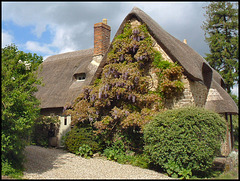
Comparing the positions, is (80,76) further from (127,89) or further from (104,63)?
(127,89)

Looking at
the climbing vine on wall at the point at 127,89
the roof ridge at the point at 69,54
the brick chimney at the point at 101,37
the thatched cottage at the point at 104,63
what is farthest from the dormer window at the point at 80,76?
the climbing vine on wall at the point at 127,89

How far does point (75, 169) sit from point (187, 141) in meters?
3.34

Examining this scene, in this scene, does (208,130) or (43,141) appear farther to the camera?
(43,141)

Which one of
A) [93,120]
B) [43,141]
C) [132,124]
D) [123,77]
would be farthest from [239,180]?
[43,141]

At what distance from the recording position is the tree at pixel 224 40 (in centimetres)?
2050

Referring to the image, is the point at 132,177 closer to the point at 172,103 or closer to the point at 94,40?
the point at 172,103

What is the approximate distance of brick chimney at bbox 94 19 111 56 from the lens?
45.6 ft

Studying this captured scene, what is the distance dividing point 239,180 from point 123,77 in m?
5.67

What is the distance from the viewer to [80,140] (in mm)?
10203

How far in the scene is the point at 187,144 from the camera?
7402 mm

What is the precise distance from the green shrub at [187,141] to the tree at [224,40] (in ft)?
46.3

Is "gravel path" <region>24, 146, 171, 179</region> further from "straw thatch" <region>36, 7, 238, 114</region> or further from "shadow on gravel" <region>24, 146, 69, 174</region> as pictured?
"straw thatch" <region>36, 7, 238, 114</region>

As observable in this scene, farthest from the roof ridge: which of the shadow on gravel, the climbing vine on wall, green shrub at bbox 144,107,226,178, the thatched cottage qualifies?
green shrub at bbox 144,107,226,178

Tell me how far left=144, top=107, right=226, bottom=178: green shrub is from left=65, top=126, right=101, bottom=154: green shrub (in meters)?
2.90
